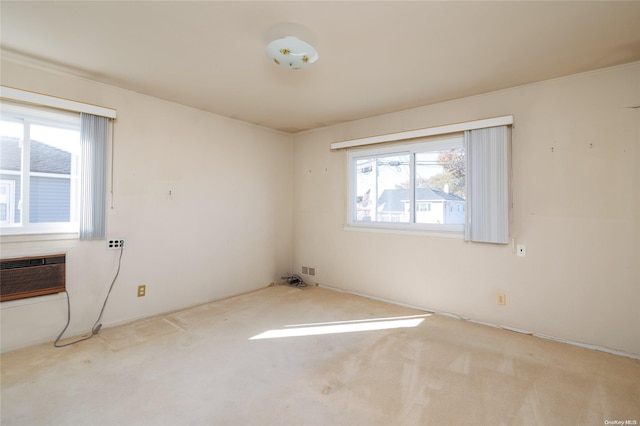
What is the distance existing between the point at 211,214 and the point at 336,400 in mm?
2691

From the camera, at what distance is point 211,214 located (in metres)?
3.75

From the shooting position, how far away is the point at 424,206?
11.6 feet

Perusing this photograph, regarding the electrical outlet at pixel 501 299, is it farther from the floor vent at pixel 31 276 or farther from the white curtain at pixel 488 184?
the floor vent at pixel 31 276

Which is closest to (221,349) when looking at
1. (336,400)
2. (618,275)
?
(336,400)

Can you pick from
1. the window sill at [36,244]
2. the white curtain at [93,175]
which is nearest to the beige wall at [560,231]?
the white curtain at [93,175]

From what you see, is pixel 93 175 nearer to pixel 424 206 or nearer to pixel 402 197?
pixel 402 197

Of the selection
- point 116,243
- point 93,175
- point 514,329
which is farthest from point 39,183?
point 514,329

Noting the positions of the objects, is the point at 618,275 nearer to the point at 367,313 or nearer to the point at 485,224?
the point at 485,224

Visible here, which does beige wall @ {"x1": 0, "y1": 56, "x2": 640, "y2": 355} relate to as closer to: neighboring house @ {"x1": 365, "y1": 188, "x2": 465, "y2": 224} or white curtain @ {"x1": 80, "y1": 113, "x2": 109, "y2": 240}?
white curtain @ {"x1": 80, "y1": 113, "x2": 109, "y2": 240}

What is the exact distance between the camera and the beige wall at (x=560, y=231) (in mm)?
2432

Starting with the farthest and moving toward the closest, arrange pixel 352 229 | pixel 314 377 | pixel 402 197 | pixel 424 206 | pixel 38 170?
pixel 352 229, pixel 402 197, pixel 424 206, pixel 38 170, pixel 314 377

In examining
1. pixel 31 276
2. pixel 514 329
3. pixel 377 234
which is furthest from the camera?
pixel 377 234

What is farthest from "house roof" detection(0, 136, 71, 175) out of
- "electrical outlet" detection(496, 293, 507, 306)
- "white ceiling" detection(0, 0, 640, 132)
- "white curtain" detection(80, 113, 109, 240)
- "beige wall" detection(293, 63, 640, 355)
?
"electrical outlet" detection(496, 293, 507, 306)

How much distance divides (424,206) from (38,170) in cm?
388
